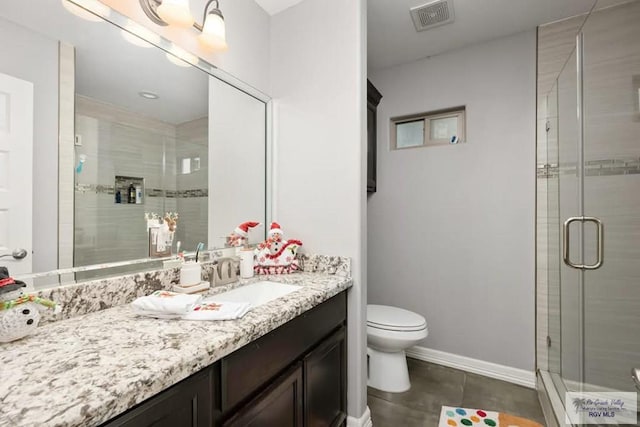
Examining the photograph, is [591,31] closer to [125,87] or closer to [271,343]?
[271,343]

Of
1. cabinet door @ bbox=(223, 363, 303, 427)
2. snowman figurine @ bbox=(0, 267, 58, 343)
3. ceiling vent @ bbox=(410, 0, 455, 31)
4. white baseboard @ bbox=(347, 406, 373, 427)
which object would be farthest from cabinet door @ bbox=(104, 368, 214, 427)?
ceiling vent @ bbox=(410, 0, 455, 31)

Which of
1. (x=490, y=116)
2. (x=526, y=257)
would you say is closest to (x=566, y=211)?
(x=526, y=257)

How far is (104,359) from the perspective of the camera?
64 centimetres

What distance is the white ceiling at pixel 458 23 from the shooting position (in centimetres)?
184

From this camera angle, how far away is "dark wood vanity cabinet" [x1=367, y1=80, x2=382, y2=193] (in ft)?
7.50

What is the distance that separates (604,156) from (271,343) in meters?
1.72

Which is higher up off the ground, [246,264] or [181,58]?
[181,58]

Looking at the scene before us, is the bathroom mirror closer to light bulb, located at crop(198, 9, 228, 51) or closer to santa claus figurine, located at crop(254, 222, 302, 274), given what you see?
light bulb, located at crop(198, 9, 228, 51)

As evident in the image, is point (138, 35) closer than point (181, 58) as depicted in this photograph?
Yes

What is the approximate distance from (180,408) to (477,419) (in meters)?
1.75

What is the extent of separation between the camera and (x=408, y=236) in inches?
97.5

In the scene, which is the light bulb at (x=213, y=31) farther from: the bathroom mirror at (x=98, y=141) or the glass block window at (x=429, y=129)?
the glass block window at (x=429, y=129)

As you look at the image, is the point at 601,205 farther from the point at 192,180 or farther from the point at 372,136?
the point at 192,180

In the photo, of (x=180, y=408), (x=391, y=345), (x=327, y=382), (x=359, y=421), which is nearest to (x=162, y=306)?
(x=180, y=408)
